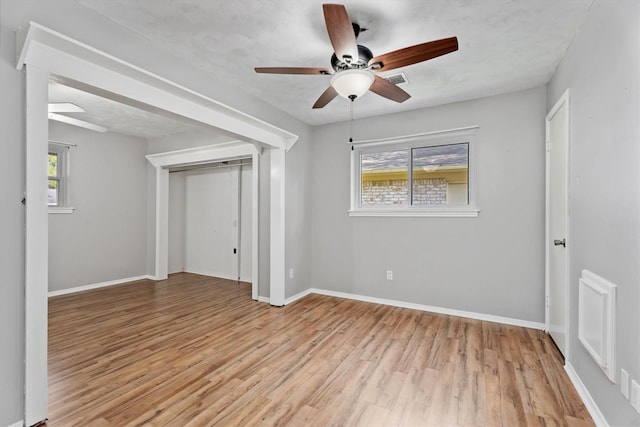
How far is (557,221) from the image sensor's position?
9.02 ft

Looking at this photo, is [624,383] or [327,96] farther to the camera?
[327,96]

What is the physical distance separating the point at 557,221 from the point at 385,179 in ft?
6.41

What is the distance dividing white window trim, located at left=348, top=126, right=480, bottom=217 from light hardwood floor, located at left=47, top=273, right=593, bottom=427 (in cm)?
123

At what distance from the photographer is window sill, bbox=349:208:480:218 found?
3.47 metres

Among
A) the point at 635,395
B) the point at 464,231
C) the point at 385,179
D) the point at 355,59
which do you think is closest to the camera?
the point at 635,395

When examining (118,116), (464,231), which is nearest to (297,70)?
(464,231)

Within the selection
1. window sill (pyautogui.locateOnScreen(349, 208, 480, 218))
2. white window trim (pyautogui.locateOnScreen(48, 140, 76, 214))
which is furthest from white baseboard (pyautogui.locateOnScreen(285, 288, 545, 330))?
white window trim (pyautogui.locateOnScreen(48, 140, 76, 214))

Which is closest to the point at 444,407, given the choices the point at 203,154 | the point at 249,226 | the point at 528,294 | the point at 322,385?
the point at 322,385

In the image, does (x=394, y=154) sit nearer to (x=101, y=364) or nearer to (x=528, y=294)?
(x=528, y=294)

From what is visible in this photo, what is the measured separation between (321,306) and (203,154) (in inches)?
119

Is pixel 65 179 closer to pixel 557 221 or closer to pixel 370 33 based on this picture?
pixel 370 33

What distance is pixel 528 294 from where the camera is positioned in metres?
3.18

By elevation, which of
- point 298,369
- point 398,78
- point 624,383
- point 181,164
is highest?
point 398,78

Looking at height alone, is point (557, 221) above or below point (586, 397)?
above
